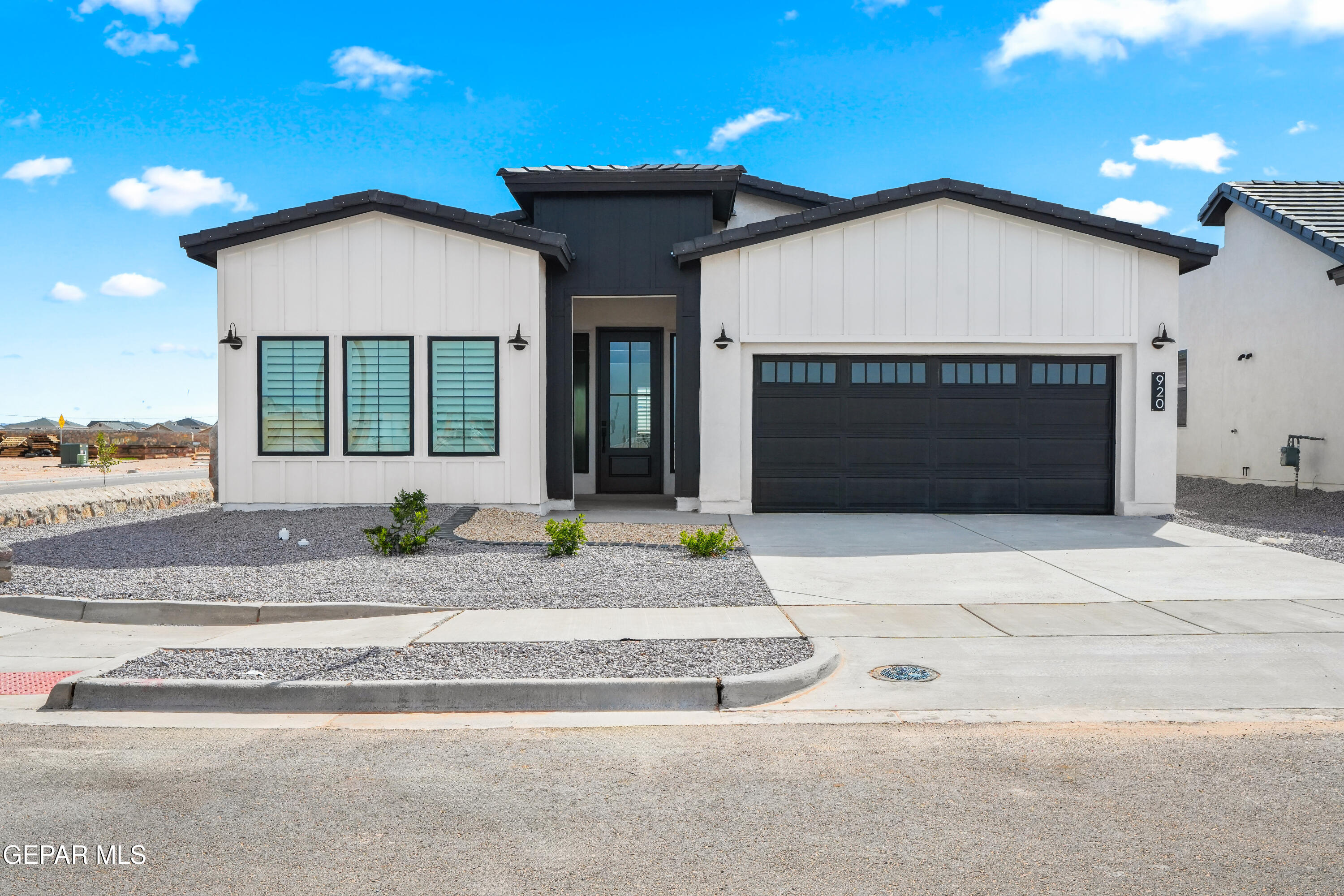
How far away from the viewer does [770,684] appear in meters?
5.13

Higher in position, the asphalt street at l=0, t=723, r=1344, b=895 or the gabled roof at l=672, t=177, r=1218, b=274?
the gabled roof at l=672, t=177, r=1218, b=274

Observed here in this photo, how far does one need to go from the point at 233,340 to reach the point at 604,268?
17.2 ft

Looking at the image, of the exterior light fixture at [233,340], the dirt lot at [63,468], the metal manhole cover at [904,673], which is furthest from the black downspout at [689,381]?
the dirt lot at [63,468]

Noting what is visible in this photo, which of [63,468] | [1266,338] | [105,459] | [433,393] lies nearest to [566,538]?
[433,393]

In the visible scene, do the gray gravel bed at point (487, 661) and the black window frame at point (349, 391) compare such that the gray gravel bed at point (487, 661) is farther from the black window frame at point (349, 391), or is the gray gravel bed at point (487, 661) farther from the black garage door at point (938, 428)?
the black garage door at point (938, 428)

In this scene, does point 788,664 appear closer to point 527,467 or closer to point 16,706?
point 16,706

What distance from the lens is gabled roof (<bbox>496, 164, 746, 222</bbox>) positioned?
12938mm

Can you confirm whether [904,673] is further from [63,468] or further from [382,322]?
[63,468]

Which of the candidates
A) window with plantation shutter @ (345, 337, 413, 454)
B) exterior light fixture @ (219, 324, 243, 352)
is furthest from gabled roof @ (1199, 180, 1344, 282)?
exterior light fixture @ (219, 324, 243, 352)

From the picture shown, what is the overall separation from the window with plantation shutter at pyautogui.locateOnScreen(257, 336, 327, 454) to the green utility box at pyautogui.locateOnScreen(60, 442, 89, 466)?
25.1m

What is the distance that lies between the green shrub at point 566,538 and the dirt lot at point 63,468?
17.4 m

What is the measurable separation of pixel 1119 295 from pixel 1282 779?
1006cm

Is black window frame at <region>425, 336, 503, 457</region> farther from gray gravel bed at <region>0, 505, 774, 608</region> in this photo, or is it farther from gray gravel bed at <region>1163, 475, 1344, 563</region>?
gray gravel bed at <region>1163, 475, 1344, 563</region>

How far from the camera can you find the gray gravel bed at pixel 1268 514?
1062 cm
